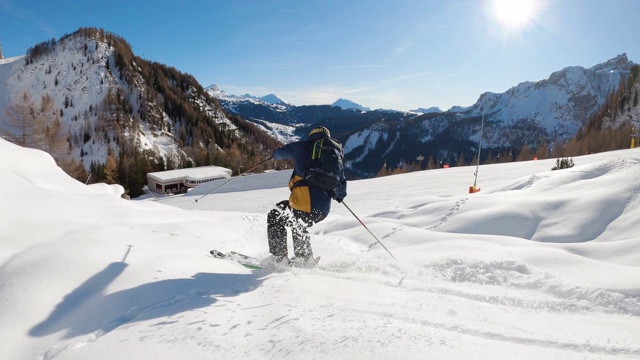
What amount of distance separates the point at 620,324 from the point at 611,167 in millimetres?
7092

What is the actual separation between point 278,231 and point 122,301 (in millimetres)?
2192

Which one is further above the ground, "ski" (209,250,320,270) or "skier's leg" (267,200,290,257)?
"skier's leg" (267,200,290,257)

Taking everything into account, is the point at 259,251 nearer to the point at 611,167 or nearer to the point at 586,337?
the point at 586,337

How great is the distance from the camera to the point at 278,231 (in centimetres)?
471

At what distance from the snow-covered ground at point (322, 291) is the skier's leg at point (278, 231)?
0.47m

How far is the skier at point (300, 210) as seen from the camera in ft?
15.3

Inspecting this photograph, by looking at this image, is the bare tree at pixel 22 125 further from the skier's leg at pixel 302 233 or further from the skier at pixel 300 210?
the skier's leg at pixel 302 233

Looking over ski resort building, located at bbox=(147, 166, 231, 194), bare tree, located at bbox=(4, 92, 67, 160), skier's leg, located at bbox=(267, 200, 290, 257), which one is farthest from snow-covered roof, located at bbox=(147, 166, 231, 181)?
skier's leg, located at bbox=(267, 200, 290, 257)

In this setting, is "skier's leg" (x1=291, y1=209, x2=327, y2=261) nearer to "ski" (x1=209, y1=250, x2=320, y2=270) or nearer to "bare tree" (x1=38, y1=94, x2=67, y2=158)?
"ski" (x1=209, y1=250, x2=320, y2=270)

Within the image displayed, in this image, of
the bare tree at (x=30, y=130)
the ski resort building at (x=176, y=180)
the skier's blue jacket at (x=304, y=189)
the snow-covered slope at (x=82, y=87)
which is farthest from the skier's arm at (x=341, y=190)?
the snow-covered slope at (x=82, y=87)

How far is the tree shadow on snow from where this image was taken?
2514 millimetres

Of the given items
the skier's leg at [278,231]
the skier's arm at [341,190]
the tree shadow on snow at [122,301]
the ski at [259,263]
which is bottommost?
the ski at [259,263]

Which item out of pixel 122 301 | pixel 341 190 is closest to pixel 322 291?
pixel 122 301

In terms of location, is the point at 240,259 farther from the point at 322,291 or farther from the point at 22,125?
the point at 22,125
